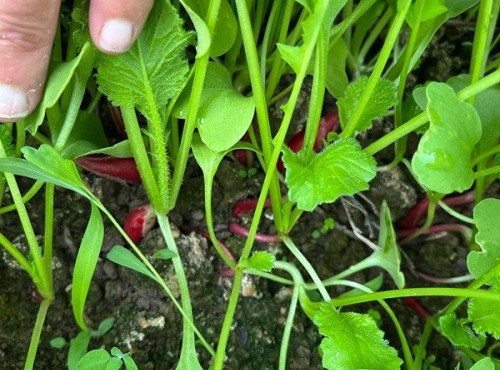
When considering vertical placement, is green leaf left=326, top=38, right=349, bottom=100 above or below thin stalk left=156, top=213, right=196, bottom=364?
above

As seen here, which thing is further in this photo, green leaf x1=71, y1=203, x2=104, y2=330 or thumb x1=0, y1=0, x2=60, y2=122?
green leaf x1=71, y1=203, x2=104, y2=330

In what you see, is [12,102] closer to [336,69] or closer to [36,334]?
[36,334]

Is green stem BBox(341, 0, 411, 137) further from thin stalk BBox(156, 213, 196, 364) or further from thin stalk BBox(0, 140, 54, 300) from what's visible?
thin stalk BBox(0, 140, 54, 300)

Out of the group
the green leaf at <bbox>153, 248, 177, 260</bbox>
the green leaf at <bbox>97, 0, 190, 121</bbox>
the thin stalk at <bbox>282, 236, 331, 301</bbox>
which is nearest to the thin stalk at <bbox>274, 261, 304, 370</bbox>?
the thin stalk at <bbox>282, 236, 331, 301</bbox>

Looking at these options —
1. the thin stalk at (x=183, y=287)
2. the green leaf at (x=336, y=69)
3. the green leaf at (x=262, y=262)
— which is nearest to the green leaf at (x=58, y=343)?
the thin stalk at (x=183, y=287)

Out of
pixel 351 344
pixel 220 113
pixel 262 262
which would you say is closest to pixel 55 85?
pixel 220 113

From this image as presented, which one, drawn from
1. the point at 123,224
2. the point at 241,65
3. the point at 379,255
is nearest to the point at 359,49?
the point at 241,65

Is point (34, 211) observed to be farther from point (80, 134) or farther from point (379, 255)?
point (379, 255)

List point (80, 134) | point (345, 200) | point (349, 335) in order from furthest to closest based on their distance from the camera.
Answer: point (345, 200) → point (80, 134) → point (349, 335)
